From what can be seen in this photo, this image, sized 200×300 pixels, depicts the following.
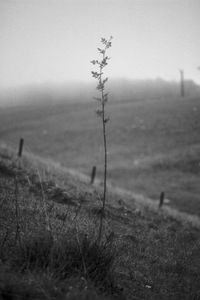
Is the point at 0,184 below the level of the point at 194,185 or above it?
above

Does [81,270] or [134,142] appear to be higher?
[81,270]

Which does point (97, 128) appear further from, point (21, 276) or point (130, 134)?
point (21, 276)

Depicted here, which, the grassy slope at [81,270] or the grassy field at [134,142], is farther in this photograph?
the grassy field at [134,142]

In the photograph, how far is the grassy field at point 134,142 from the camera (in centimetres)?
3862

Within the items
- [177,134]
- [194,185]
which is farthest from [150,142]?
[194,185]

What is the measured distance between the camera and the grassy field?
38625 mm

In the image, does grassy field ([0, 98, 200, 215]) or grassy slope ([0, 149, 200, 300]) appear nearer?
grassy slope ([0, 149, 200, 300])

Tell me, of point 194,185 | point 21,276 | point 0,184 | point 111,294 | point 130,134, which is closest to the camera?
point 21,276

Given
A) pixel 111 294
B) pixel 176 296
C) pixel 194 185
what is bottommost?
pixel 194 185

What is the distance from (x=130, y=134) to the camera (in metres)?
57.3

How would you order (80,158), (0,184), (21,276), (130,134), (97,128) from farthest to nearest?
(97,128) < (130,134) < (80,158) < (0,184) < (21,276)

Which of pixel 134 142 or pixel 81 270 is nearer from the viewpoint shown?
pixel 81 270

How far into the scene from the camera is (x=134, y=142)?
5325 cm

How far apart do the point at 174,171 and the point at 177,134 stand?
14.0 meters
